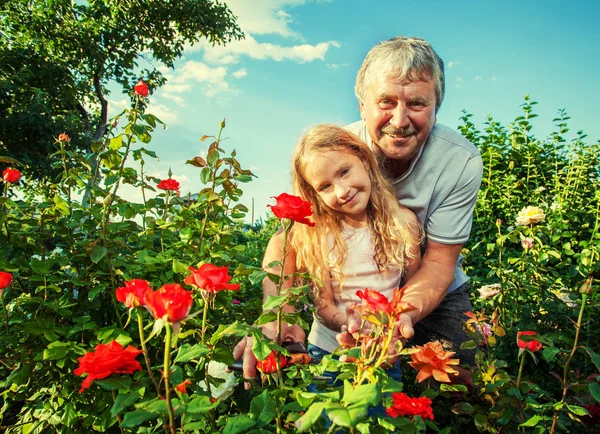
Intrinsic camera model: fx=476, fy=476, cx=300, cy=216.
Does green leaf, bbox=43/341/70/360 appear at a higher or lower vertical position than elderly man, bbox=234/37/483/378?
lower

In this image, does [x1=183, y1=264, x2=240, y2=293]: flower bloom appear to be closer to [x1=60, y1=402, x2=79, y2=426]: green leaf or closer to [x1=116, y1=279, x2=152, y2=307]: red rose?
[x1=116, y1=279, x2=152, y2=307]: red rose

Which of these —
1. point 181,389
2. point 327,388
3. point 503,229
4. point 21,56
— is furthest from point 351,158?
point 21,56

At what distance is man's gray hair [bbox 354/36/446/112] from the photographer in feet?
5.55

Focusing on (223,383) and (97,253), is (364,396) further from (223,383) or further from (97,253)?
(97,253)

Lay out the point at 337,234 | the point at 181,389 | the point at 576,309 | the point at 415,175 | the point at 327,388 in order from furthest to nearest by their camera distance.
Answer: the point at 576,309 → the point at 415,175 → the point at 337,234 → the point at 327,388 → the point at 181,389

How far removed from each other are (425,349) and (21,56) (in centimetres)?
→ 1212

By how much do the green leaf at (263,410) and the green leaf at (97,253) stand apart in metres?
0.84

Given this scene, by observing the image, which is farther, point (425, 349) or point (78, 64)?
point (78, 64)

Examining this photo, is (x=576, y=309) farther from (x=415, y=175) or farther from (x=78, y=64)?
(x=78, y=64)

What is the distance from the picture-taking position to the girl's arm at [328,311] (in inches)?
68.6

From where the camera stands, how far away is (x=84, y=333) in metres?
1.57

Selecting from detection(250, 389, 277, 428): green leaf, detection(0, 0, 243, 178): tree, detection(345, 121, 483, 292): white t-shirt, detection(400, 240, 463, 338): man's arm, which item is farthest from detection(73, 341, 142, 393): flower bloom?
detection(0, 0, 243, 178): tree

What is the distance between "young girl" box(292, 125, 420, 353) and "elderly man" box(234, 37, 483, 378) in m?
0.08

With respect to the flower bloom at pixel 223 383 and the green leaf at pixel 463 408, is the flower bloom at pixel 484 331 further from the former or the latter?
the flower bloom at pixel 223 383
